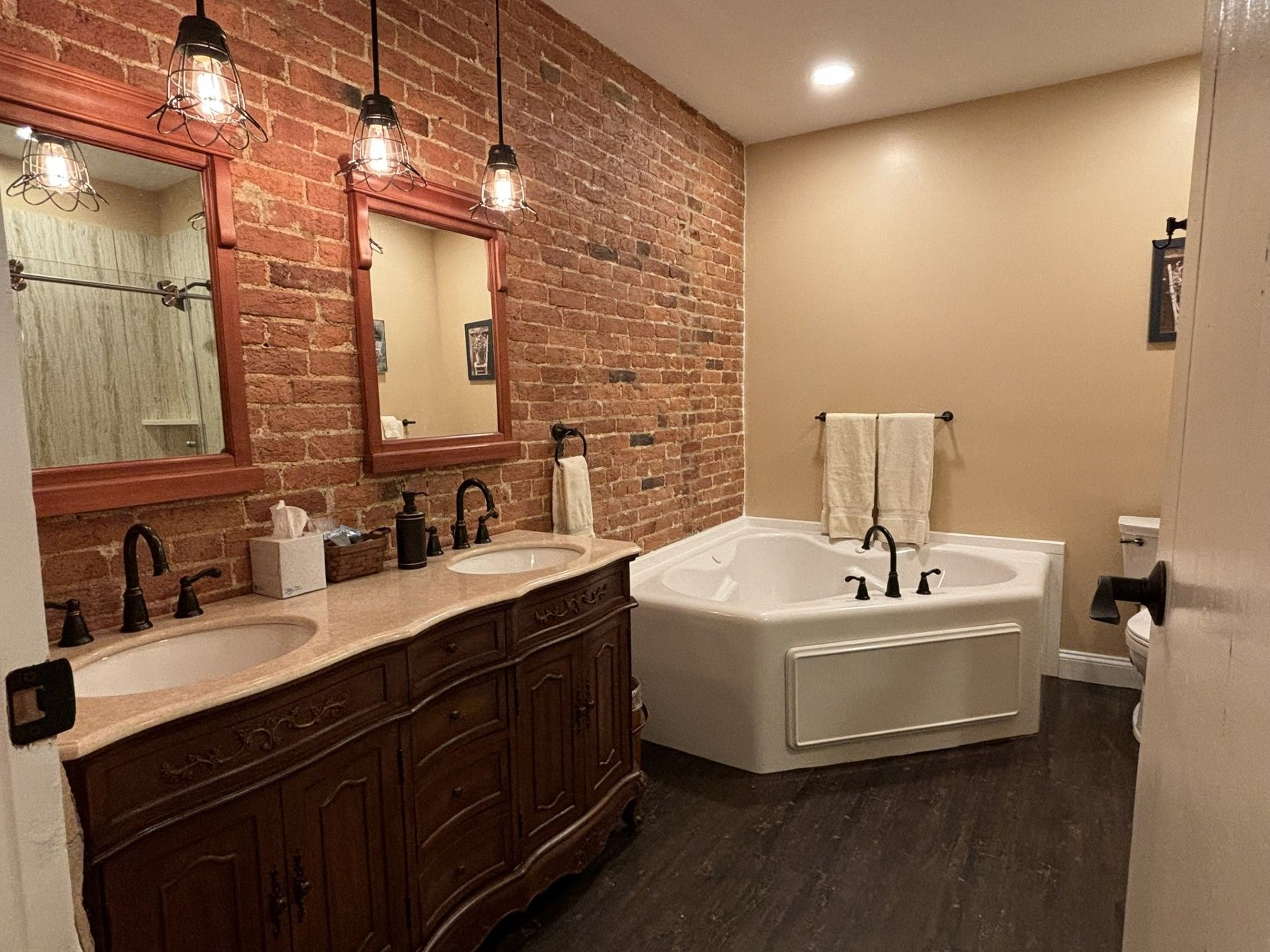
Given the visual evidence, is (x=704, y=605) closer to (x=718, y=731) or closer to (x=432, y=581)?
(x=718, y=731)

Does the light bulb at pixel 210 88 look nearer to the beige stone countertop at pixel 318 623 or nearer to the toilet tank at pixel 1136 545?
the beige stone countertop at pixel 318 623

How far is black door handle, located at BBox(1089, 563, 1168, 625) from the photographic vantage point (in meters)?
0.82

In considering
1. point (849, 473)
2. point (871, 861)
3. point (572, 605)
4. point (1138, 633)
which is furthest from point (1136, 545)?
point (572, 605)

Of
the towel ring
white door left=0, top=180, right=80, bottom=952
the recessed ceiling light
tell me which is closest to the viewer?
white door left=0, top=180, right=80, bottom=952

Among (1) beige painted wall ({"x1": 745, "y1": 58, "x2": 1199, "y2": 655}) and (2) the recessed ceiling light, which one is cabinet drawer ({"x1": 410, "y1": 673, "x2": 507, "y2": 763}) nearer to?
(1) beige painted wall ({"x1": 745, "y1": 58, "x2": 1199, "y2": 655})

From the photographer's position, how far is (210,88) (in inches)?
53.1

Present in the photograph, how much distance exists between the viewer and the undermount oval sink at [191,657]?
1313 millimetres

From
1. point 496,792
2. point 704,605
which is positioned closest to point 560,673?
point 496,792

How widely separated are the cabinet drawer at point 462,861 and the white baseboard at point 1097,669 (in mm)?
2880

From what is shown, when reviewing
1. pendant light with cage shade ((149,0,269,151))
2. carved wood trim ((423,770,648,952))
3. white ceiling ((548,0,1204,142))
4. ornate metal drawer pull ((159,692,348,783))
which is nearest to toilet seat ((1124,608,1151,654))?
carved wood trim ((423,770,648,952))

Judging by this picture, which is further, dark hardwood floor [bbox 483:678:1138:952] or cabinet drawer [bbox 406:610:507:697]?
dark hardwood floor [bbox 483:678:1138:952]

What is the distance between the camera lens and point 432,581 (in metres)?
1.76

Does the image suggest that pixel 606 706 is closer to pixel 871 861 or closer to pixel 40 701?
pixel 871 861

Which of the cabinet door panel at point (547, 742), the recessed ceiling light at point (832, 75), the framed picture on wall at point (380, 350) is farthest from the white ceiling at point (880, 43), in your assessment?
the cabinet door panel at point (547, 742)
